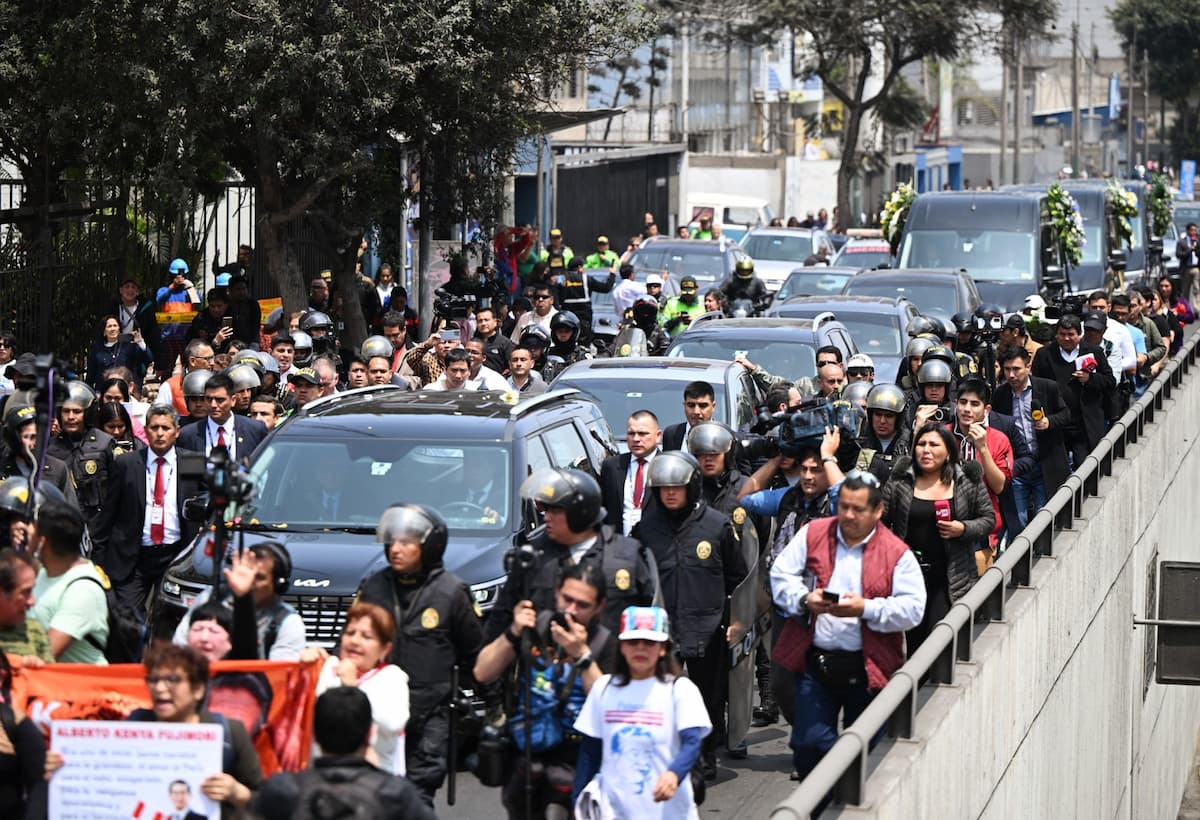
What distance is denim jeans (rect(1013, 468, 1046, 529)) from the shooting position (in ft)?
48.3

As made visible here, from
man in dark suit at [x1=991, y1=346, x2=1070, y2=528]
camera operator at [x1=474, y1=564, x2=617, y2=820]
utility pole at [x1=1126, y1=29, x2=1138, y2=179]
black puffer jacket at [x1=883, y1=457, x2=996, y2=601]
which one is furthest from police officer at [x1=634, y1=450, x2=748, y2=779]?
utility pole at [x1=1126, y1=29, x2=1138, y2=179]

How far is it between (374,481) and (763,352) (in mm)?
7343

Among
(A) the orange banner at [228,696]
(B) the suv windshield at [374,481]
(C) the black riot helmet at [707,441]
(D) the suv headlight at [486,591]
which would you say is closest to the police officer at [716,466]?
(C) the black riot helmet at [707,441]

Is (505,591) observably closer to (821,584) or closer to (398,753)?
(398,753)

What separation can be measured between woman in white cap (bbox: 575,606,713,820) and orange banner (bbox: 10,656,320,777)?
3.18ft

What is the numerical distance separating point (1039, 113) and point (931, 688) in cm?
11910

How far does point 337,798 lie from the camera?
5.64 m

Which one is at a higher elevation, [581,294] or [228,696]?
[581,294]

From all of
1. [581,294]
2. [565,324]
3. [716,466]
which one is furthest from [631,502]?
[581,294]

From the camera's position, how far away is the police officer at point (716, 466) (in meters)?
A: 10.6

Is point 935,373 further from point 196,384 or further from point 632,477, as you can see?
point 196,384

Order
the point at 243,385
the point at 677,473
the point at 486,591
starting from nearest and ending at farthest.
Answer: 1. the point at 677,473
2. the point at 486,591
3. the point at 243,385

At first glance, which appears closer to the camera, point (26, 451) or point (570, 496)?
point (570, 496)

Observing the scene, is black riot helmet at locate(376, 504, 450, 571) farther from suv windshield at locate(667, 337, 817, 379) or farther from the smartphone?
suv windshield at locate(667, 337, 817, 379)
